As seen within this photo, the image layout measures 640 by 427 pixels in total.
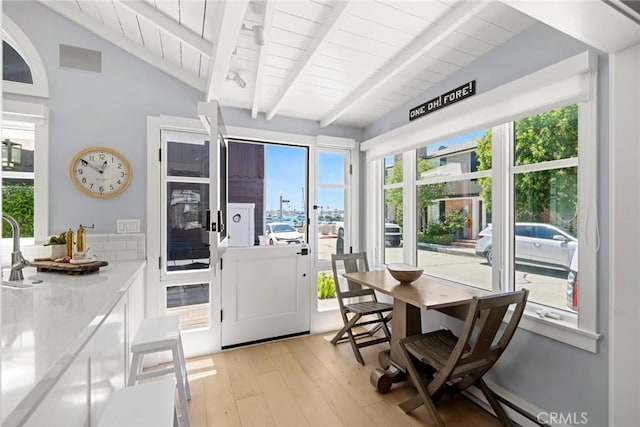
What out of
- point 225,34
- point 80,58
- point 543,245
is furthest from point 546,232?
point 80,58

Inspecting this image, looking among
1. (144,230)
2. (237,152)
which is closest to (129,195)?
(144,230)

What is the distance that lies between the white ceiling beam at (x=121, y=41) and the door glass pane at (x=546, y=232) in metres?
2.81

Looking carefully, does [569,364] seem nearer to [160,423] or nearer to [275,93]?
[160,423]

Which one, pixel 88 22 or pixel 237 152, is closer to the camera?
pixel 88 22

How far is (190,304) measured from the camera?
3.07m

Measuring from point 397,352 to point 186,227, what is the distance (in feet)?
7.06

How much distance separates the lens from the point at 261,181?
134 inches

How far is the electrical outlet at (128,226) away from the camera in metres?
2.72

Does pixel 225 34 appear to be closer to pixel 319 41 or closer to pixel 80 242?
pixel 319 41

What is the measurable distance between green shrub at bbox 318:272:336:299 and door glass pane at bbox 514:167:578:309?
1.98 metres

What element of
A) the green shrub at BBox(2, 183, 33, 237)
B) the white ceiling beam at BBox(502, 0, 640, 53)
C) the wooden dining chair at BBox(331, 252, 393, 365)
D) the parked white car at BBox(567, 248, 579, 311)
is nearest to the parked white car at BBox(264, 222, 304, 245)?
the wooden dining chair at BBox(331, 252, 393, 365)

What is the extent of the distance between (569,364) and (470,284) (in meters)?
0.87

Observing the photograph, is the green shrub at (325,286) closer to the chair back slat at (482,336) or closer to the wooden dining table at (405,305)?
the wooden dining table at (405,305)

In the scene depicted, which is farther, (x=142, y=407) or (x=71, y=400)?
(x=142, y=407)
